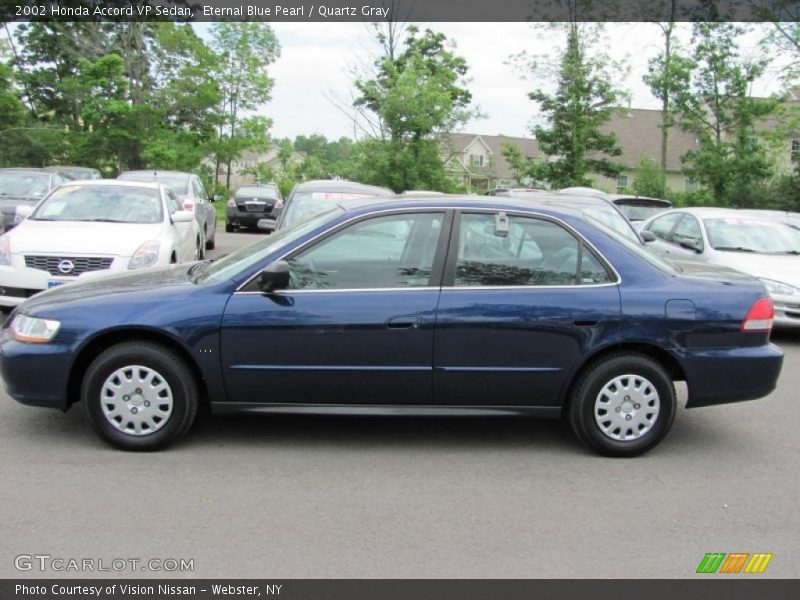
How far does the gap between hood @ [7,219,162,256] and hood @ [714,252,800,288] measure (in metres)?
6.79

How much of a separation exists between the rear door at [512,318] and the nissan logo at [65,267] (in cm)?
469

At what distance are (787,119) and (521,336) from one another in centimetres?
2429

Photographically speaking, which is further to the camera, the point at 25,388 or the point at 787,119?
the point at 787,119

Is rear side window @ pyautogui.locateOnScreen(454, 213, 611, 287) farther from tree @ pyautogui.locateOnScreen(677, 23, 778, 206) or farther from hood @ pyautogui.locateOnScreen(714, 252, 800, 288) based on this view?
tree @ pyautogui.locateOnScreen(677, 23, 778, 206)

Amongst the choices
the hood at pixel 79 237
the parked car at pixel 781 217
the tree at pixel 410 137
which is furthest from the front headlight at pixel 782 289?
the tree at pixel 410 137

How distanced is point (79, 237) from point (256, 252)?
3.95 meters

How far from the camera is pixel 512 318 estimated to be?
5.05m

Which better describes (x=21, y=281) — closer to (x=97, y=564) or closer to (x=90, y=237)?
(x=90, y=237)

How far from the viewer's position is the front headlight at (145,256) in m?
8.41

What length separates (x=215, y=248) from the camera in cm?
1823

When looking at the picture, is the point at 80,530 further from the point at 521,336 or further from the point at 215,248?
the point at 215,248

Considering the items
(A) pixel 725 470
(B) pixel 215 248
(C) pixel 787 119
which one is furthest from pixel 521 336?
(C) pixel 787 119

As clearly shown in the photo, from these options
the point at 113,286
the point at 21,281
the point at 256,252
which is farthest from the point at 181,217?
the point at 256,252

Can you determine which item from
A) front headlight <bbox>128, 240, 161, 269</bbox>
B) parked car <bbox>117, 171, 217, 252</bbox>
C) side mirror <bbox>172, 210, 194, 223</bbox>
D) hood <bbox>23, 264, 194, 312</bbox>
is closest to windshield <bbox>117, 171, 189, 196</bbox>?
parked car <bbox>117, 171, 217, 252</bbox>
